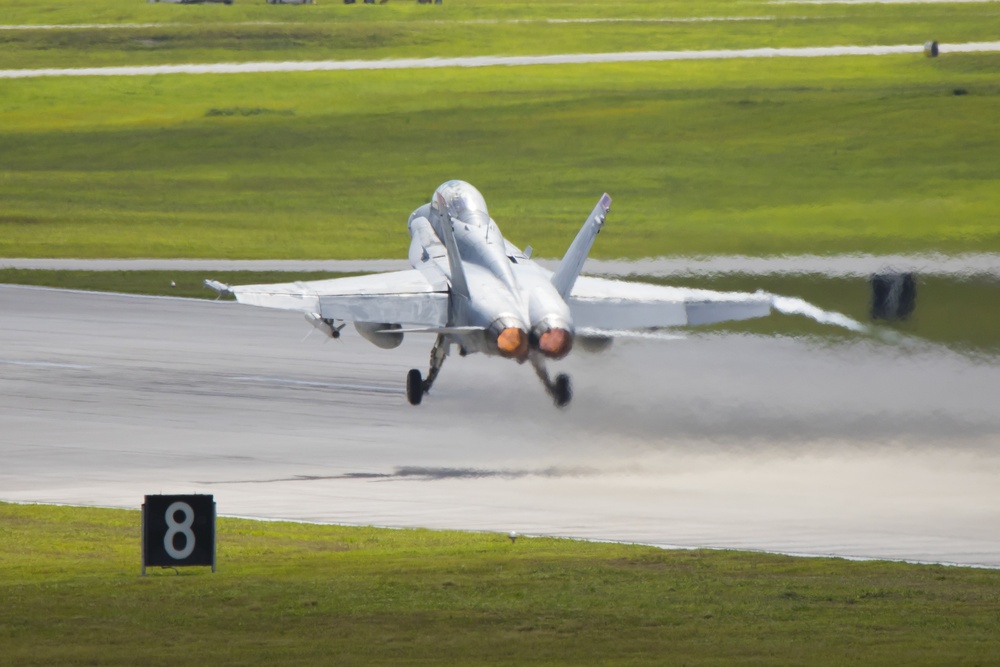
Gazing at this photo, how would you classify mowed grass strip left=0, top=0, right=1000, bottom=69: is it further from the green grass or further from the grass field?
the green grass

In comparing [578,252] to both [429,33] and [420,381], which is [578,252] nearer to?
[420,381]

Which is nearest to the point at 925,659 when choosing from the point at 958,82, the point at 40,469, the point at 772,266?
the point at 40,469

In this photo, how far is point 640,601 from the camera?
20.4 m

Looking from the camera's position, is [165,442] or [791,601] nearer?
[791,601]

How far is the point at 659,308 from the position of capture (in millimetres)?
33812

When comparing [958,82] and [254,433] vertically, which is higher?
[958,82]

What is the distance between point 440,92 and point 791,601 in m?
72.4

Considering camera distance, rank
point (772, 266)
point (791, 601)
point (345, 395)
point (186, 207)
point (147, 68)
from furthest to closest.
A: 1. point (147, 68)
2. point (186, 207)
3. point (772, 266)
4. point (345, 395)
5. point (791, 601)

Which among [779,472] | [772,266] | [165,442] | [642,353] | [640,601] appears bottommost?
[640,601]

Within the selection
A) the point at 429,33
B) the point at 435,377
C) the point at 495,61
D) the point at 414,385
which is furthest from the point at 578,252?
the point at 429,33

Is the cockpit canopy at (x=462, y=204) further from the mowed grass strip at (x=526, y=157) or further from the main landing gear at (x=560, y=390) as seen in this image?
the mowed grass strip at (x=526, y=157)

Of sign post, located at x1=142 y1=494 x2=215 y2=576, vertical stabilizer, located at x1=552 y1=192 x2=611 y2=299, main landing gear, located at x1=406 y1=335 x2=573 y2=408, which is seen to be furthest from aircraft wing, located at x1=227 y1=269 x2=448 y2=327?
sign post, located at x1=142 y1=494 x2=215 y2=576

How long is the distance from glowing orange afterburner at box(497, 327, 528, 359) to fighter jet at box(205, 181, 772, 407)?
0.06 ft

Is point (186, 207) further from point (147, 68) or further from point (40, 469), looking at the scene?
point (40, 469)
